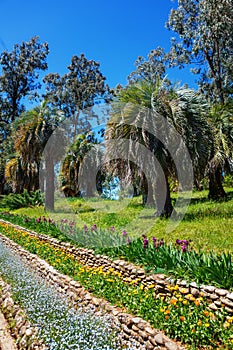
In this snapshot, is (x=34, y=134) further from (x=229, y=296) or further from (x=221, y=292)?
(x=229, y=296)

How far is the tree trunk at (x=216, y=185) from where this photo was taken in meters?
13.3

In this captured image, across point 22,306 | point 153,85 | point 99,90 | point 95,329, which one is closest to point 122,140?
point 153,85

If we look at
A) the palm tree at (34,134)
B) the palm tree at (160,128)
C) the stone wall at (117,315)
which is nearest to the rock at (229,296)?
the stone wall at (117,315)

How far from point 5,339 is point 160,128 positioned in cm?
754

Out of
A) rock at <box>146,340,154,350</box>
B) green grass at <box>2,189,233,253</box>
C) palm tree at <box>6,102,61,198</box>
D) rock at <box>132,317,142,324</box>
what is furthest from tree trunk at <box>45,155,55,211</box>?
rock at <box>146,340,154,350</box>

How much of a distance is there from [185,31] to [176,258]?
59.7 ft

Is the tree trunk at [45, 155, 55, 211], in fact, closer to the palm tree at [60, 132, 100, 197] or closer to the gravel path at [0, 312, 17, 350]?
the palm tree at [60, 132, 100, 197]

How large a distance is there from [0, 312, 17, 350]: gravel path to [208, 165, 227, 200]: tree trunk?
10131 millimetres

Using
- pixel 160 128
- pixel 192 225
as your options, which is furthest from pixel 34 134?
pixel 192 225

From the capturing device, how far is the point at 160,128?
34.1 feet

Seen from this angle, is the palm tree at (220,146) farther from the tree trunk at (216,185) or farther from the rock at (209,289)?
the rock at (209,289)

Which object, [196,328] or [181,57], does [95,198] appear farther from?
[196,328]

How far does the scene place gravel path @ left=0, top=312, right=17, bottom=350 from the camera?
4316 mm

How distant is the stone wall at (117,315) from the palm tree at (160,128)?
4.47 m
